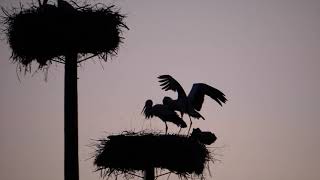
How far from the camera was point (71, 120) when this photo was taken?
9.11 metres

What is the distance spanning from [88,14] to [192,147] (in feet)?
7.66

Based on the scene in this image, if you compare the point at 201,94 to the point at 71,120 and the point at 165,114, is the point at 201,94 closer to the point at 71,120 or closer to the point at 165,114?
the point at 165,114

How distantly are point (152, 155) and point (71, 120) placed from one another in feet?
3.72

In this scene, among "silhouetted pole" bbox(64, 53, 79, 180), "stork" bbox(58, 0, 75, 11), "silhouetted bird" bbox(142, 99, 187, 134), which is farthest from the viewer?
"silhouetted bird" bbox(142, 99, 187, 134)

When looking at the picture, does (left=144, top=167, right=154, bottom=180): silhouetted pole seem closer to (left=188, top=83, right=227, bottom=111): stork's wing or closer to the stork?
(left=188, top=83, right=227, bottom=111): stork's wing

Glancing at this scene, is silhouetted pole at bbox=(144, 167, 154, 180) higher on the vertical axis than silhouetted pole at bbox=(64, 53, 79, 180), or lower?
lower

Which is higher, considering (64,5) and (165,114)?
(64,5)

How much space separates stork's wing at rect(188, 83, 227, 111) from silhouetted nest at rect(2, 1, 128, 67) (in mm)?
1298

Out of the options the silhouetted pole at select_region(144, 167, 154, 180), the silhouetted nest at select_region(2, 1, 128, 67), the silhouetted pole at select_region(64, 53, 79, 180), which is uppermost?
the silhouetted nest at select_region(2, 1, 128, 67)

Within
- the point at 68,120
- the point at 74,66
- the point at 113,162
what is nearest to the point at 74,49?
the point at 74,66

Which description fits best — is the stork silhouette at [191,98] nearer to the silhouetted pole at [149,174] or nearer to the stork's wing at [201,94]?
the stork's wing at [201,94]

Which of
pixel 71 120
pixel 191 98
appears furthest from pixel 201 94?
pixel 71 120

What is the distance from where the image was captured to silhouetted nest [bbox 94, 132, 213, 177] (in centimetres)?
905

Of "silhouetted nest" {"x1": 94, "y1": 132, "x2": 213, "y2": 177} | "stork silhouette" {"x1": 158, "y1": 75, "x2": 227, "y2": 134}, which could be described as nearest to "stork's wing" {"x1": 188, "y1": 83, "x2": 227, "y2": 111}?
"stork silhouette" {"x1": 158, "y1": 75, "x2": 227, "y2": 134}
